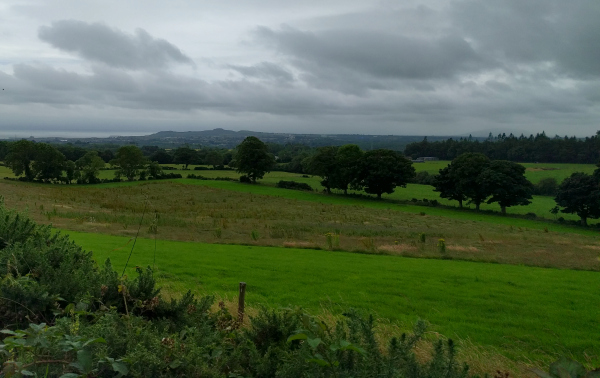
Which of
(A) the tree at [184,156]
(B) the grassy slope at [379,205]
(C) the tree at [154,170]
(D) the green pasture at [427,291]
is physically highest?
(A) the tree at [184,156]

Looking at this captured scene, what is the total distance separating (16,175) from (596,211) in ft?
326

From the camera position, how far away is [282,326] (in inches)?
169

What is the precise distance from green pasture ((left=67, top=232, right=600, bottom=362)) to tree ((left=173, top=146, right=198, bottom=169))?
319 ft

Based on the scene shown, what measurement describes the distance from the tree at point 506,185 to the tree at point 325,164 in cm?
2548

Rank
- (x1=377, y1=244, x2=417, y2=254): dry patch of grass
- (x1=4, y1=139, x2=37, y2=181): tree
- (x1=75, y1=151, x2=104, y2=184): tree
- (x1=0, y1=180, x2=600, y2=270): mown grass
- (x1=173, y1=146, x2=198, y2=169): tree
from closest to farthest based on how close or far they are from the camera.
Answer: (x1=377, y1=244, x2=417, y2=254): dry patch of grass, (x1=0, y1=180, x2=600, y2=270): mown grass, (x1=4, y1=139, x2=37, y2=181): tree, (x1=75, y1=151, x2=104, y2=184): tree, (x1=173, y1=146, x2=198, y2=169): tree

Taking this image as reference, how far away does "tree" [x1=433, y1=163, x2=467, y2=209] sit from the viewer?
227ft

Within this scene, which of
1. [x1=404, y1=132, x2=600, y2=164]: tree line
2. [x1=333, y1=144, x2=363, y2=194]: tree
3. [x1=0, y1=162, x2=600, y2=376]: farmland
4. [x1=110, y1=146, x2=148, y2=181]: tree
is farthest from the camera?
[x1=404, y1=132, x2=600, y2=164]: tree line

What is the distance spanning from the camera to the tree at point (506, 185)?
63.6m

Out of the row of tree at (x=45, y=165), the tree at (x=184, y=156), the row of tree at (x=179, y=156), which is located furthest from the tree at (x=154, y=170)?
the row of tree at (x=179, y=156)

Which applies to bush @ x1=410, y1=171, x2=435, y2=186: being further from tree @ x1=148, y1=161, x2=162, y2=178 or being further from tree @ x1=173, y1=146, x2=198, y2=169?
tree @ x1=148, y1=161, x2=162, y2=178

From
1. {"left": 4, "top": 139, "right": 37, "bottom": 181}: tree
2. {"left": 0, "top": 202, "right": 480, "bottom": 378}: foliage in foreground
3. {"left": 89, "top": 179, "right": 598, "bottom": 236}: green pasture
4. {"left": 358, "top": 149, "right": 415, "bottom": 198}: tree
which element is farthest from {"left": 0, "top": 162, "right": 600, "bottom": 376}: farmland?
{"left": 4, "top": 139, "right": 37, "bottom": 181}: tree

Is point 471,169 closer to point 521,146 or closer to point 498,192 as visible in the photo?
point 498,192

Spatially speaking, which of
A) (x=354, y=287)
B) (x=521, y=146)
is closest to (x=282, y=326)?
(x=354, y=287)

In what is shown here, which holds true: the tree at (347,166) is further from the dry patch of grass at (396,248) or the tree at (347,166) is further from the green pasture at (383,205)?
the dry patch of grass at (396,248)
